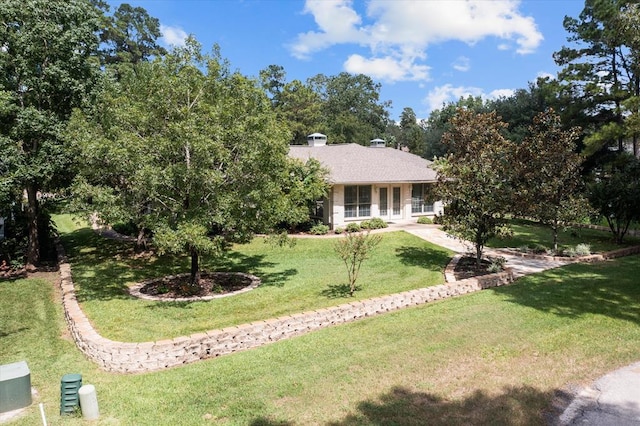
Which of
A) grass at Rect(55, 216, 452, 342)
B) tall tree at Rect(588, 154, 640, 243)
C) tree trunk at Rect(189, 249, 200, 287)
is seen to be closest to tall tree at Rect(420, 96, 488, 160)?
tall tree at Rect(588, 154, 640, 243)

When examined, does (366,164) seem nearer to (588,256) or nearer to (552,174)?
(552,174)

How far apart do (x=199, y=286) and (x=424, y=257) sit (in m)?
8.58

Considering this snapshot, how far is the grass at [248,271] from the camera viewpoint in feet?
31.9

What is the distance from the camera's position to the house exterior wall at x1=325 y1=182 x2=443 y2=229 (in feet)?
72.7

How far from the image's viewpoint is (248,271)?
1500 centimetres

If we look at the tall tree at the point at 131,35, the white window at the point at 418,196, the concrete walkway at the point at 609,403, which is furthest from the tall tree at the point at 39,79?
the tall tree at the point at 131,35

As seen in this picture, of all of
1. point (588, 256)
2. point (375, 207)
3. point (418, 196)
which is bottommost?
point (588, 256)

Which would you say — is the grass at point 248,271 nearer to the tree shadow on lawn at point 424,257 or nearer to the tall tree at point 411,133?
the tree shadow on lawn at point 424,257

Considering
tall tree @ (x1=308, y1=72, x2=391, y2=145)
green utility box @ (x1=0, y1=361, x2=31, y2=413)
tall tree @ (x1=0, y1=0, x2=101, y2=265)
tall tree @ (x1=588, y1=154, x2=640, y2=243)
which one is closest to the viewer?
green utility box @ (x1=0, y1=361, x2=31, y2=413)

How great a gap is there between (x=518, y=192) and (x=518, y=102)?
26722mm

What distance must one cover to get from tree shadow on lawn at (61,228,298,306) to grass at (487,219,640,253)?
33.8ft

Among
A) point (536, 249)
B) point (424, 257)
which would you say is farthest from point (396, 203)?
point (536, 249)

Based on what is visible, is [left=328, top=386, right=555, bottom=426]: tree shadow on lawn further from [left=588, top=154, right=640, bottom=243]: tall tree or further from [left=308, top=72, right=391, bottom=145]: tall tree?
[left=308, top=72, right=391, bottom=145]: tall tree

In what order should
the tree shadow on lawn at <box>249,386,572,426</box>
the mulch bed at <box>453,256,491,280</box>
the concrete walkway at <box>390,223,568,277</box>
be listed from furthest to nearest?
the concrete walkway at <box>390,223,568,277</box>
the mulch bed at <box>453,256,491,280</box>
the tree shadow on lawn at <box>249,386,572,426</box>
